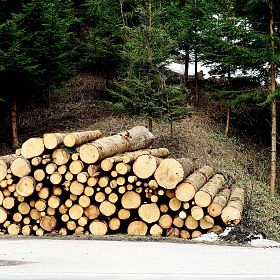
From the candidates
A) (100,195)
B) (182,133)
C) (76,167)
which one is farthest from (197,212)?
(182,133)

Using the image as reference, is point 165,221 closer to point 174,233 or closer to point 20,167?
point 174,233

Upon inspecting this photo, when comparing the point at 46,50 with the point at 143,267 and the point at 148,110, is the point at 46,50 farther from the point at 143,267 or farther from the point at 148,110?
the point at 143,267

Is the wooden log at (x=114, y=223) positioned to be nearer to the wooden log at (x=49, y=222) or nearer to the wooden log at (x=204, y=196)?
the wooden log at (x=49, y=222)

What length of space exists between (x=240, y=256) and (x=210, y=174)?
16.3ft

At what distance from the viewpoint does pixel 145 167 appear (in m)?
9.45

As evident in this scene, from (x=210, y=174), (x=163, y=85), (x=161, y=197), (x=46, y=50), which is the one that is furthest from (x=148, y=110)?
(x=161, y=197)

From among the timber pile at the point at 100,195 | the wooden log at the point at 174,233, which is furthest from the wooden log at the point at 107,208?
the wooden log at the point at 174,233

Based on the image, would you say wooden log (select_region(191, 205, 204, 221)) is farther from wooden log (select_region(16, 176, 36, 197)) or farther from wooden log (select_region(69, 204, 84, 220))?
wooden log (select_region(16, 176, 36, 197))

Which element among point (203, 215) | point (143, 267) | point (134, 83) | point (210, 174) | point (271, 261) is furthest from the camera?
point (134, 83)

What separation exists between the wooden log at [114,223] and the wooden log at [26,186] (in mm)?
1868

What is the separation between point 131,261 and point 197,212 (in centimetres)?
295

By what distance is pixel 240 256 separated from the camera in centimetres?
718

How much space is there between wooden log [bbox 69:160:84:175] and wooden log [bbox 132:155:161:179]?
1.18 m

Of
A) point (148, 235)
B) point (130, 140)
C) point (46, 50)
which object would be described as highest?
point (46, 50)
